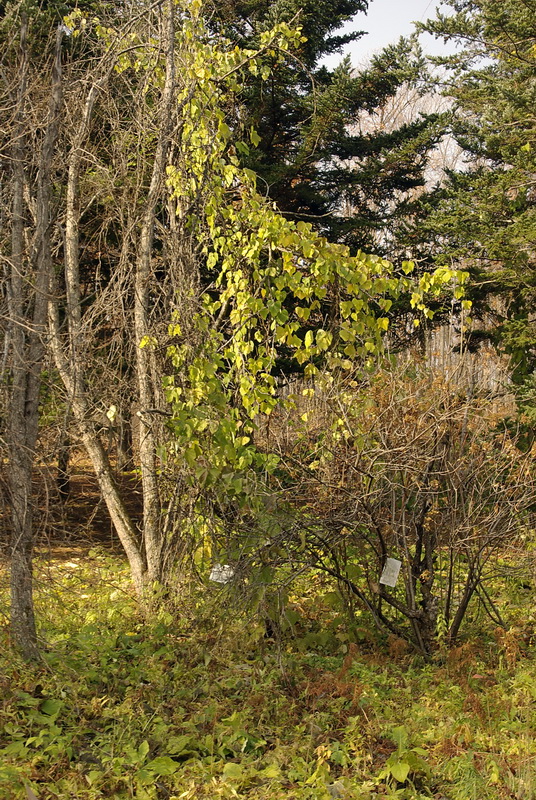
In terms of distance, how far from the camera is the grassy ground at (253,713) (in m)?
3.16

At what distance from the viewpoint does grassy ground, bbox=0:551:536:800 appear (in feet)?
10.4

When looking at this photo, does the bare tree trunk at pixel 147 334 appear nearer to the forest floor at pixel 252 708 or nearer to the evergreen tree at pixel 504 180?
the forest floor at pixel 252 708

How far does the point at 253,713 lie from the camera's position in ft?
12.6

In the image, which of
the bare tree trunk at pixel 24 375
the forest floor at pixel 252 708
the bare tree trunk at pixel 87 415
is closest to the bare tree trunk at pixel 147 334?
the bare tree trunk at pixel 87 415

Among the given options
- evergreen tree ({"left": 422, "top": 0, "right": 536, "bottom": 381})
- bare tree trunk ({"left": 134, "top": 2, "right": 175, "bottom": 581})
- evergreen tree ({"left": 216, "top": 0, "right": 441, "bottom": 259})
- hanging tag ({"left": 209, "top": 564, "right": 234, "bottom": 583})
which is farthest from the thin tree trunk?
evergreen tree ({"left": 216, "top": 0, "right": 441, "bottom": 259})

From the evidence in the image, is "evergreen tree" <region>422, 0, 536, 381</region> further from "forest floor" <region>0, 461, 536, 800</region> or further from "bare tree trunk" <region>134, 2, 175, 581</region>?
"forest floor" <region>0, 461, 536, 800</region>

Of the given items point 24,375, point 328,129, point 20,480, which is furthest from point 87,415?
point 328,129

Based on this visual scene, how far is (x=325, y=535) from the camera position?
432 cm

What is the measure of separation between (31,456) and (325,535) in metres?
1.86

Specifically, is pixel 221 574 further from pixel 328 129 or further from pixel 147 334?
pixel 328 129

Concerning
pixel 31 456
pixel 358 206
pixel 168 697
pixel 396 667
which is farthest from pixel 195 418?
pixel 358 206

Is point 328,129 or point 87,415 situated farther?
point 328,129

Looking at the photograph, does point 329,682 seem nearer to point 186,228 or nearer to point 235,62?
point 186,228

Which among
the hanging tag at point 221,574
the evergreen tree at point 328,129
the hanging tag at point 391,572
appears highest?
the evergreen tree at point 328,129
